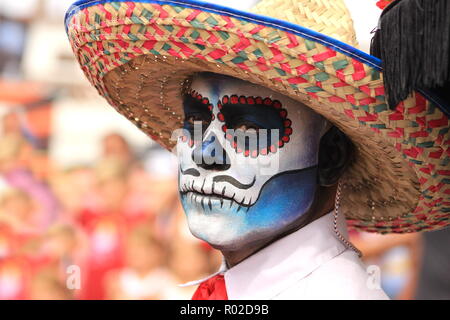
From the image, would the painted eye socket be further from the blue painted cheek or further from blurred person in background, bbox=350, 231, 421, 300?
blurred person in background, bbox=350, 231, 421, 300

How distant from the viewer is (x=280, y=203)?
1.71 m

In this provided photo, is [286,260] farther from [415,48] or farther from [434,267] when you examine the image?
[434,267]

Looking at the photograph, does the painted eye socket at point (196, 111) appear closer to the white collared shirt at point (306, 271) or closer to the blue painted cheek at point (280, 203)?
the blue painted cheek at point (280, 203)

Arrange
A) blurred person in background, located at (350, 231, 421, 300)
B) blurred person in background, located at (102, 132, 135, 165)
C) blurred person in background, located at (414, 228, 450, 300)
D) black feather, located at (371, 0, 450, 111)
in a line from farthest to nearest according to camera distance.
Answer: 1. blurred person in background, located at (102, 132, 135, 165)
2. blurred person in background, located at (350, 231, 421, 300)
3. blurred person in background, located at (414, 228, 450, 300)
4. black feather, located at (371, 0, 450, 111)

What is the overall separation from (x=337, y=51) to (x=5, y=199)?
3462mm

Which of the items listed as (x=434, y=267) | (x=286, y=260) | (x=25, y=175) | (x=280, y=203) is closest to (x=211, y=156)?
(x=280, y=203)

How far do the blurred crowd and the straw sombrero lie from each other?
246 centimetres

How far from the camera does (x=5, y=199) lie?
453 cm

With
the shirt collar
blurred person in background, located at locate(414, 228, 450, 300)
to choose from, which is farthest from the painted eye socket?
blurred person in background, located at locate(414, 228, 450, 300)

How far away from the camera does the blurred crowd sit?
4.32 metres

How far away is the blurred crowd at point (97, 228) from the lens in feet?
14.2

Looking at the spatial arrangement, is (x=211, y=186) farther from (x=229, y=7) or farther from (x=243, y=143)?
(x=229, y=7)

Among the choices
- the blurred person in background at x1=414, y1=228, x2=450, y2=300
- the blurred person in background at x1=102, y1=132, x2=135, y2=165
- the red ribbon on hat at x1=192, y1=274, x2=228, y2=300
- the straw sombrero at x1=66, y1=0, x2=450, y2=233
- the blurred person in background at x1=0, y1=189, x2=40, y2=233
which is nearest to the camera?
the straw sombrero at x1=66, y1=0, x2=450, y2=233

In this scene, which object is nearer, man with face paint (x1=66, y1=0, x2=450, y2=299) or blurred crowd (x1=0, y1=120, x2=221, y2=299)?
man with face paint (x1=66, y1=0, x2=450, y2=299)
